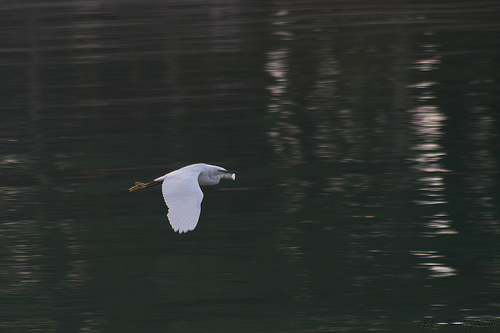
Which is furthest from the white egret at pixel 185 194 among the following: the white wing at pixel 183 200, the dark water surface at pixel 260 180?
the dark water surface at pixel 260 180

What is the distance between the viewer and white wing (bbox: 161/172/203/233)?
5.19m

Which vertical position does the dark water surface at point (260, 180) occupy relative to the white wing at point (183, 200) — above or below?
below

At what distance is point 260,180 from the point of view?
730cm

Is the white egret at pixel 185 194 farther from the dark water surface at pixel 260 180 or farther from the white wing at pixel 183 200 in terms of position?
the dark water surface at pixel 260 180

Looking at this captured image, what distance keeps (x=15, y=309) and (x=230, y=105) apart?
15.6ft

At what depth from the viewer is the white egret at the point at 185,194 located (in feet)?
17.1

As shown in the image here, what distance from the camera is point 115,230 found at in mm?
6406

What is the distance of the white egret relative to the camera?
17.1 ft

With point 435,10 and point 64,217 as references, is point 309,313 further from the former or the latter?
point 435,10

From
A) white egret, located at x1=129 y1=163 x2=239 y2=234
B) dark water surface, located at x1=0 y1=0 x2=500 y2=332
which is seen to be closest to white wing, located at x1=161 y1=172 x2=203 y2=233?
white egret, located at x1=129 y1=163 x2=239 y2=234

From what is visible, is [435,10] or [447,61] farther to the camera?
[435,10]

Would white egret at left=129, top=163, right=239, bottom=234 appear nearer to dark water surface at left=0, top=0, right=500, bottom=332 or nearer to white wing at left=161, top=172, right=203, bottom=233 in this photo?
white wing at left=161, top=172, right=203, bottom=233

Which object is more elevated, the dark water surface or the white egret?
the white egret

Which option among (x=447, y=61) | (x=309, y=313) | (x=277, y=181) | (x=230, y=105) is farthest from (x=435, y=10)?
(x=309, y=313)
